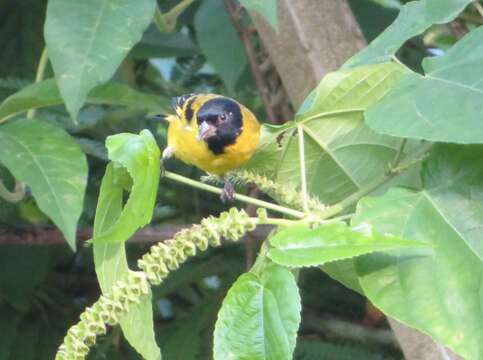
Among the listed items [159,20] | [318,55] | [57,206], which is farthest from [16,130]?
[318,55]

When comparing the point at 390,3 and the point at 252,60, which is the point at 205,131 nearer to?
the point at 252,60

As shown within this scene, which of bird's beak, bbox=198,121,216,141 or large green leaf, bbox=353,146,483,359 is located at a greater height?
large green leaf, bbox=353,146,483,359

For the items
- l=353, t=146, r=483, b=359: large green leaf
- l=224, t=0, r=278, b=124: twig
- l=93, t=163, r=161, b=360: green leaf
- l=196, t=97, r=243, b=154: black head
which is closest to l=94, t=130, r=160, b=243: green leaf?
l=93, t=163, r=161, b=360: green leaf

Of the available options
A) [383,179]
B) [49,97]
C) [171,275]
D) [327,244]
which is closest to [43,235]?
[171,275]

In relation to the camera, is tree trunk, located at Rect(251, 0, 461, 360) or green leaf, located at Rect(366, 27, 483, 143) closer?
green leaf, located at Rect(366, 27, 483, 143)

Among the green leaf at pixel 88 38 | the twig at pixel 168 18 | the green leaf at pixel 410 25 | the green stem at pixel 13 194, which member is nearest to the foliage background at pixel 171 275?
the twig at pixel 168 18

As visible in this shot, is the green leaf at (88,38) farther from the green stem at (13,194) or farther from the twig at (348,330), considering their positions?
the twig at (348,330)

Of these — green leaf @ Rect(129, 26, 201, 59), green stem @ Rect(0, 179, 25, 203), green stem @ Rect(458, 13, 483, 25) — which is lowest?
green leaf @ Rect(129, 26, 201, 59)

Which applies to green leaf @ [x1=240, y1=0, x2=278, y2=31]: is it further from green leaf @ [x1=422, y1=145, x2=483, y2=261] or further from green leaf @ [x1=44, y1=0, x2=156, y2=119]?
green leaf @ [x1=422, y1=145, x2=483, y2=261]
